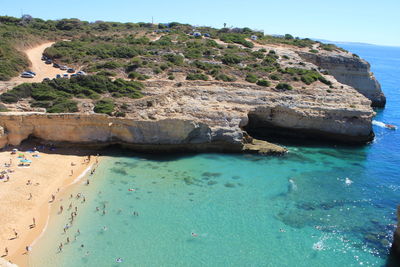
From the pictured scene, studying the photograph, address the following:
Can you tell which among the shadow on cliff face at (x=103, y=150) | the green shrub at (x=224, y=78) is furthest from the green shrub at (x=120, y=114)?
the green shrub at (x=224, y=78)

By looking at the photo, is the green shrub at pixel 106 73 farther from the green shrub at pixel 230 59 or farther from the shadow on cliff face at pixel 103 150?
the green shrub at pixel 230 59

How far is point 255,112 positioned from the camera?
36.1 meters

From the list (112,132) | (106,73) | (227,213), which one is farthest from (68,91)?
(227,213)

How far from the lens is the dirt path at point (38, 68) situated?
38975 mm

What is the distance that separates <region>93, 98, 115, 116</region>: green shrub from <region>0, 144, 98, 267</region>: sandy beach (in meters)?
4.21

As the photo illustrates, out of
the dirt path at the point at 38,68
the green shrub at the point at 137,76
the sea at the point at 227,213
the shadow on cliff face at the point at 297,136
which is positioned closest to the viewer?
the sea at the point at 227,213

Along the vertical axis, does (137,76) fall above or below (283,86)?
below

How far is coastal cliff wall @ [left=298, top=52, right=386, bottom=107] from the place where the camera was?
5641 cm

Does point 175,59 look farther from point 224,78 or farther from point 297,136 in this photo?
point 297,136

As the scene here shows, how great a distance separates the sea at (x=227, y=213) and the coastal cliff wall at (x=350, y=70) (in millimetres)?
27817

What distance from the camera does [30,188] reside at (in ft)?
78.8

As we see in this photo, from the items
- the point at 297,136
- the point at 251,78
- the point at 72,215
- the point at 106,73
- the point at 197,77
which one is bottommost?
the point at 72,215

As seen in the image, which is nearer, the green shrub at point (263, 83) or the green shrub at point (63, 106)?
the green shrub at point (63, 106)

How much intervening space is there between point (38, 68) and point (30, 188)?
24558 millimetres
